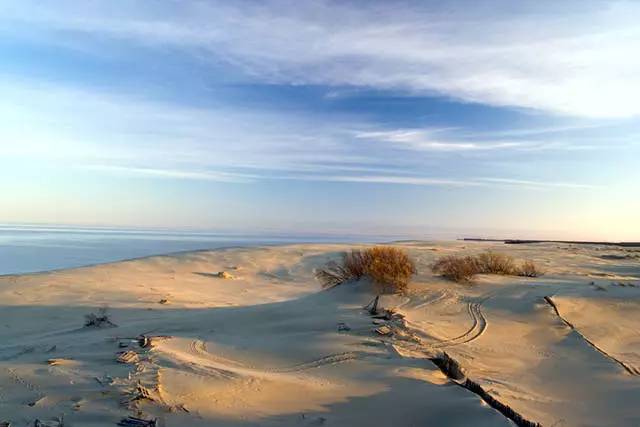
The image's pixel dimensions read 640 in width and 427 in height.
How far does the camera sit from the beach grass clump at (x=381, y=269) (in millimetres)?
9250

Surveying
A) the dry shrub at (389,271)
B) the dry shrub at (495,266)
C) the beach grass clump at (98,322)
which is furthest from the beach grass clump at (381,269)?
the beach grass clump at (98,322)

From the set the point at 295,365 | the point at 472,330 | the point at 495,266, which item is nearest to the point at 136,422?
the point at 295,365

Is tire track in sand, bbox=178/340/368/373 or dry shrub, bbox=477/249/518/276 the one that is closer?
tire track in sand, bbox=178/340/368/373

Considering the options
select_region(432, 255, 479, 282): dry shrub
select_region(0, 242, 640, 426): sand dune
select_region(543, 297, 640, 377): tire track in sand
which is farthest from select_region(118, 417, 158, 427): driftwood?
select_region(432, 255, 479, 282): dry shrub

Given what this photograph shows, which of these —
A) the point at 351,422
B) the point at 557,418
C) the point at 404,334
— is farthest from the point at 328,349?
the point at 557,418

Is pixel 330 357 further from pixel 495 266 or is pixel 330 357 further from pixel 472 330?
pixel 495 266

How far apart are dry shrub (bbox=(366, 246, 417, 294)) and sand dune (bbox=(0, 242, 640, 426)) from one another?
0.26 metres

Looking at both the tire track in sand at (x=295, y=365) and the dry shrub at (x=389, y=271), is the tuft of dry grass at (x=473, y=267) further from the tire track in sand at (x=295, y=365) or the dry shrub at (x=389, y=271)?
the tire track in sand at (x=295, y=365)

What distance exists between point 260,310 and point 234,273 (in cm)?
842

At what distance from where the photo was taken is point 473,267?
37.6ft

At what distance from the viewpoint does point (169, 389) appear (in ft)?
15.1

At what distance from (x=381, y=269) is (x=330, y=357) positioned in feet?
12.2

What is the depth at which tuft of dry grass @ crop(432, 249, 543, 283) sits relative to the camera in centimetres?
1024

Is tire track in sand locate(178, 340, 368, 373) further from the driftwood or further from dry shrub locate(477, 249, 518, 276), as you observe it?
dry shrub locate(477, 249, 518, 276)
